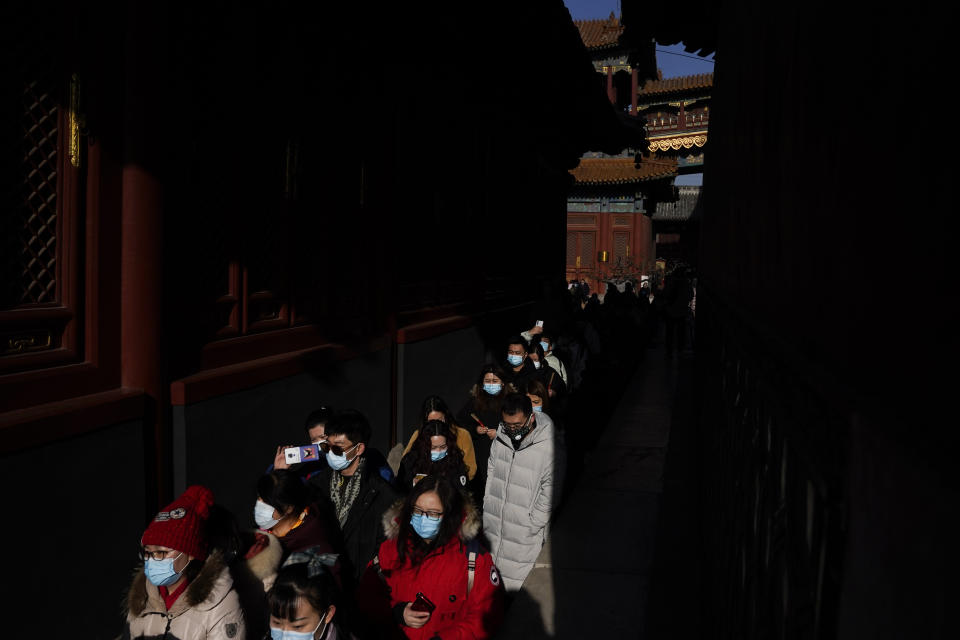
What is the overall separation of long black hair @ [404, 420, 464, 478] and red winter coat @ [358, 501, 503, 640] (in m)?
1.45

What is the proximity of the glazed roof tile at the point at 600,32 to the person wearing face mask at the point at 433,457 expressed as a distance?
27.2 metres

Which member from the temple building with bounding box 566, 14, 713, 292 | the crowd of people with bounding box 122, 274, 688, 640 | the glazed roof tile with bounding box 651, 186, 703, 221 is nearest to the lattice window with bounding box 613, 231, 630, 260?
the temple building with bounding box 566, 14, 713, 292

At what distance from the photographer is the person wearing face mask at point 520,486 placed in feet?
16.8

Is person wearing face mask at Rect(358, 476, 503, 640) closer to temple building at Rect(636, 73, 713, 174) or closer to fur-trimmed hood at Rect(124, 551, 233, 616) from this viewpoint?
fur-trimmed hood at Rect(124, 551, 233, 616)

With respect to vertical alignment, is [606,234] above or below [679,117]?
below

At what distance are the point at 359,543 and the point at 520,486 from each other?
1.38 meters

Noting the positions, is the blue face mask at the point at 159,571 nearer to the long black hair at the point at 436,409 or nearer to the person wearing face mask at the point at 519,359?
the long black hair at the point at 436,409

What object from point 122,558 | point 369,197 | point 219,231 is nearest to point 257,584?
point 122,558

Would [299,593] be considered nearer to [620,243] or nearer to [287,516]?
[287,516]

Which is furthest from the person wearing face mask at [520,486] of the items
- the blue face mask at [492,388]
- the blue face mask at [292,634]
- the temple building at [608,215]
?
the temple building at [608,215]

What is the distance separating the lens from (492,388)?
6.93 metres

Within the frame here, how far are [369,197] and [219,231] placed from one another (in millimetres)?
2460

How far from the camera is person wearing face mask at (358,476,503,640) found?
365 centimetres

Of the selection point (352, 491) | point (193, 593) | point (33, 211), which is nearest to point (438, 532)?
point (352, 491)
